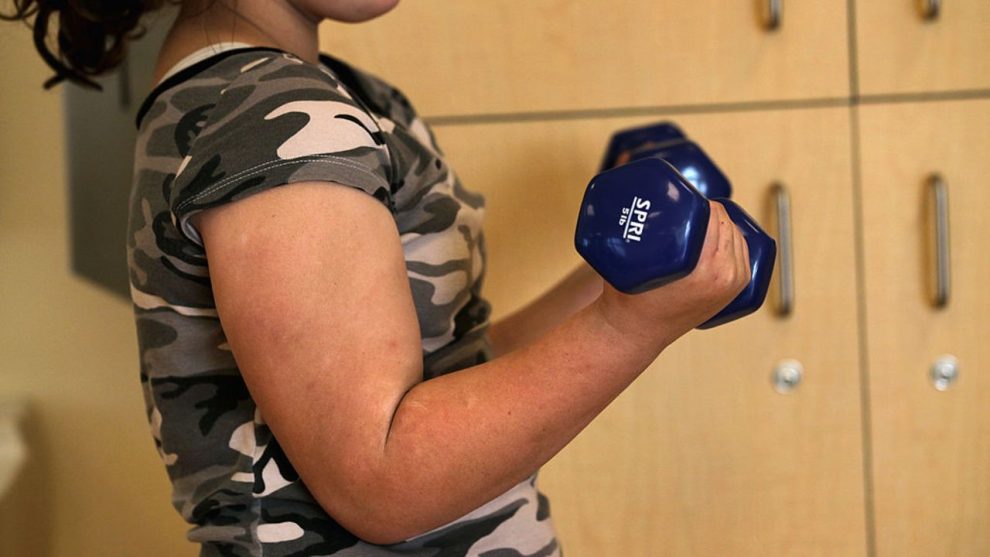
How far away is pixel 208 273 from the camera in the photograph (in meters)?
0.74

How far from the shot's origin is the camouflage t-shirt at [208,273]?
67 centimetres

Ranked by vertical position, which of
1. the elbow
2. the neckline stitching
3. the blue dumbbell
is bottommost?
the elbow

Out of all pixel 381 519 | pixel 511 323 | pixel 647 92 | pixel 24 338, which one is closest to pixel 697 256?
pixel 381 519

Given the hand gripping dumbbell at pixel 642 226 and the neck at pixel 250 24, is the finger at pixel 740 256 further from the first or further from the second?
the neck at pixel 250 24

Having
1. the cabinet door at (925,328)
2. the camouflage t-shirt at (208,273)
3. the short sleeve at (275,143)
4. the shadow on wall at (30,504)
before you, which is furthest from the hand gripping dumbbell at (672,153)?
the shadow on wall at (30,504)

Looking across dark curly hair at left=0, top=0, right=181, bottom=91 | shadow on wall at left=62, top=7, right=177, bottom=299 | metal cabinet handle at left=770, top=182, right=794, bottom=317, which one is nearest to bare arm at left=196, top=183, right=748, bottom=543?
dark curly hair at left=0, top=0, right=181, bottom=91

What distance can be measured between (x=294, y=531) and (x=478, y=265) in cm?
26

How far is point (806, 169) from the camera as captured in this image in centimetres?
136

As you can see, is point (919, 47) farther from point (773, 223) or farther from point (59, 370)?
point (59, 370)

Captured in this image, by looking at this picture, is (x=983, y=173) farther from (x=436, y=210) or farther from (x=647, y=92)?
(x=436, y=210)

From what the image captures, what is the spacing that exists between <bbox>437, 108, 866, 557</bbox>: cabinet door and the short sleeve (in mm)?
673

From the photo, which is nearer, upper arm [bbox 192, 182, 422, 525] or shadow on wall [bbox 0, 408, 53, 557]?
upper arm [bbox 192, 182, 422, 525]

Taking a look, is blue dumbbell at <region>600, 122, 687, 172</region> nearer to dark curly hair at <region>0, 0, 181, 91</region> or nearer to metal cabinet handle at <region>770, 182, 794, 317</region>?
metal cabinet handle at <region>770, 182, 794, 317</region>

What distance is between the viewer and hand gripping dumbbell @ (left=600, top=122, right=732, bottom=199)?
3.85 feet
